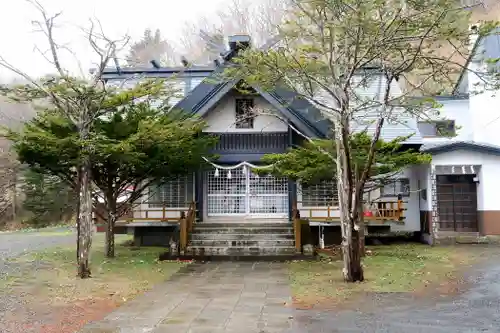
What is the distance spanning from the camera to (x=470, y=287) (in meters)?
9.37

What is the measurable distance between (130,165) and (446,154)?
12404 millimetres

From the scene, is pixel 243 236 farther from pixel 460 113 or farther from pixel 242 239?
pixel 460 113

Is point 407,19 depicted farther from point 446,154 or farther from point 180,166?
point 446,154

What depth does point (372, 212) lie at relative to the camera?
54.5 feet

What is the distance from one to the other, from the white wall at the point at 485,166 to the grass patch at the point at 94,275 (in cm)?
1164

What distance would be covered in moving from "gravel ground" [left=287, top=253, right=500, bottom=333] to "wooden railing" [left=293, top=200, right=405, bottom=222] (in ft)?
23.4

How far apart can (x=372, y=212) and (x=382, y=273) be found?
589 centimetres

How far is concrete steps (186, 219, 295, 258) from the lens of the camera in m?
14.2

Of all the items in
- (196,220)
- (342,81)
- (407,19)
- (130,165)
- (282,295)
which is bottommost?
(282,295)

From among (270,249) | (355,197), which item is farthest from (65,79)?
(270,249)

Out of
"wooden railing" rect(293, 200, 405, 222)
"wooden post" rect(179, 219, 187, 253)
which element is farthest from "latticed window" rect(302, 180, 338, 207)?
"wooden post" rect(179, 219, 187, 253)

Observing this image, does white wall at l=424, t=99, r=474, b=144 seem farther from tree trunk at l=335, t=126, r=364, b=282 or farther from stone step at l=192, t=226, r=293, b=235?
tree trunk at l=335, t=126, r=364, b=282

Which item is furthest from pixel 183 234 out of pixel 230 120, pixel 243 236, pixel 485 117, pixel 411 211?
pixel 485 117

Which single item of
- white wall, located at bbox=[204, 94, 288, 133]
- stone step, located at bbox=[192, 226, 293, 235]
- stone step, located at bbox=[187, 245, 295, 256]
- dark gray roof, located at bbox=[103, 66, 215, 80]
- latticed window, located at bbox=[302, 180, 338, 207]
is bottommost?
stone step, located at bbox=[187, 245, 295, 256]
